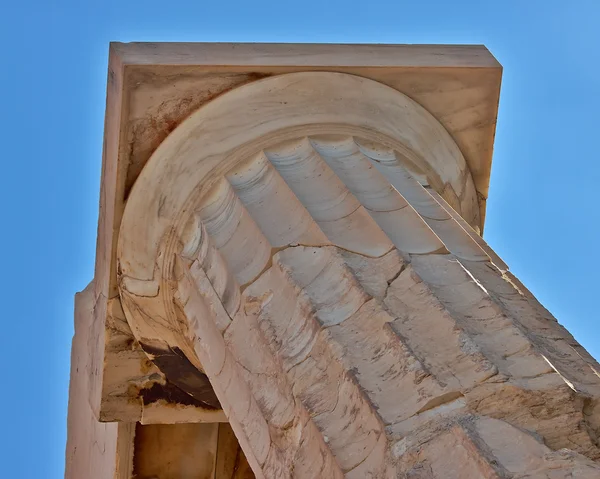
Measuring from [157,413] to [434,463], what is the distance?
11.2 ft

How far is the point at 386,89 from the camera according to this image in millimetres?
7574

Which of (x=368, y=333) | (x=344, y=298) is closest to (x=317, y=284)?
(x=344, y=298)

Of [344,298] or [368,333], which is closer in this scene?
[368,333]

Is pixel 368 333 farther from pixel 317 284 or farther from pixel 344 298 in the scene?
pixel 317 284

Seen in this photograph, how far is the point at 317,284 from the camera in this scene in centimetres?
628

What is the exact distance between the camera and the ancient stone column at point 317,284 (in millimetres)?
5344

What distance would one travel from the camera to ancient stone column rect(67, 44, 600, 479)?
5.34 m

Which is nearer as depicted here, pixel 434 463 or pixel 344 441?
pixel 434 463

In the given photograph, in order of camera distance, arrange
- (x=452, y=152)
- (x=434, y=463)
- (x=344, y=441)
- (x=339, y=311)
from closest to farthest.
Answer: (x=434, y=463) < (x=344, y=441) < (x=339, y=311) < (x=452, y=152)

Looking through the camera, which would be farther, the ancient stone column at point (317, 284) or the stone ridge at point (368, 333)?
the ancient stone column at point (317, 284)

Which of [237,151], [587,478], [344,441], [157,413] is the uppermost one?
[237,151]

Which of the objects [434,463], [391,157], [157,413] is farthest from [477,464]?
[157,413]

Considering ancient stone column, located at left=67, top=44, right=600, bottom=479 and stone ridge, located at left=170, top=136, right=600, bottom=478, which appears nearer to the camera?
stone ridge, located at left=170, top=136, right=600, bottom=478

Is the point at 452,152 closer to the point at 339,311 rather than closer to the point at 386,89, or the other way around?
the point at 386,89
